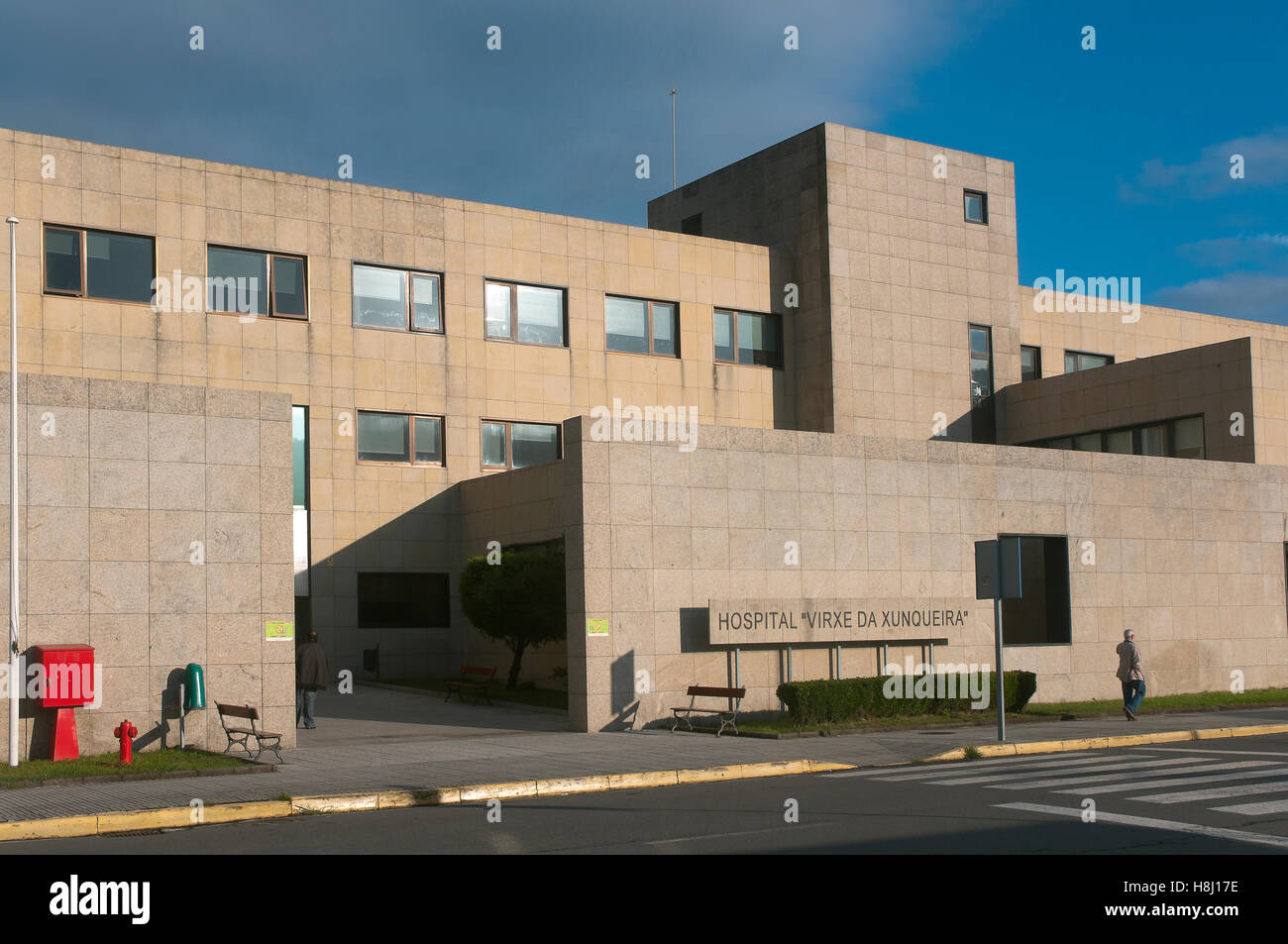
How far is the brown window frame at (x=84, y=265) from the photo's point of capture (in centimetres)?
2892

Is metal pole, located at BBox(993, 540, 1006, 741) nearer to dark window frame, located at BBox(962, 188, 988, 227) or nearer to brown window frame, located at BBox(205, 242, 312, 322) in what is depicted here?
brown window frame, located at BBox(205, 242, 312, 322)

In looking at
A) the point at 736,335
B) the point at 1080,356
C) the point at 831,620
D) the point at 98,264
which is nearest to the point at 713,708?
the point at 831,620

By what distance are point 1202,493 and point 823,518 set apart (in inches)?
459

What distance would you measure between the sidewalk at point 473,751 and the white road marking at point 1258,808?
237 inches

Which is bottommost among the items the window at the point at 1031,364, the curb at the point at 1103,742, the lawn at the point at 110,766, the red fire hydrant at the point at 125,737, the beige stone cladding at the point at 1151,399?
the curb at the point at 1103,742

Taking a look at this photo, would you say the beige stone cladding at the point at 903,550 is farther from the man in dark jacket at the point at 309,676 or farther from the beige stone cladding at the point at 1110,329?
the beige stone cladding at the point at 1110,329

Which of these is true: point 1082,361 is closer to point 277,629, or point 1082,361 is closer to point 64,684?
point 277,629

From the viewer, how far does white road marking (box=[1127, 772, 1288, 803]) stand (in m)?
13.3

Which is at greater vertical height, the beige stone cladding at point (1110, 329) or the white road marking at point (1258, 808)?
the beige stone cladding at point (1110, 329)

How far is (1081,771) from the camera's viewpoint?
1639 cm

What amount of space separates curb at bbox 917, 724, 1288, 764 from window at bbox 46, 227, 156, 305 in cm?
2155

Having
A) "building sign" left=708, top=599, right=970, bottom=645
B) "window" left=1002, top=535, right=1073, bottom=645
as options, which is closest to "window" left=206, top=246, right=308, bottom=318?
"building sign" left=708, top=599, right=970, bottom=645

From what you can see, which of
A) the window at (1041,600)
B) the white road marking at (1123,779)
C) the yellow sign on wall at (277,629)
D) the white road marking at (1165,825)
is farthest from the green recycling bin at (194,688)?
the window at (1041,600)

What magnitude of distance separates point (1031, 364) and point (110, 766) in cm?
3625
